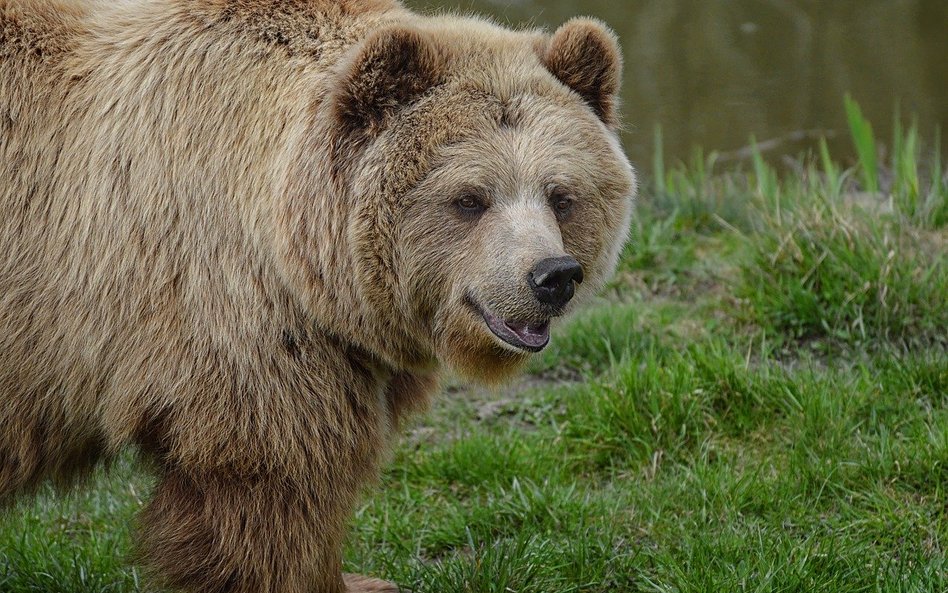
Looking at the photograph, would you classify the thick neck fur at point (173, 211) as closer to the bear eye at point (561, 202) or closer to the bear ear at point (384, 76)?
the bear ear at point (384, 76)

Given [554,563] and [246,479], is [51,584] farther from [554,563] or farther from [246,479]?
[554,563]

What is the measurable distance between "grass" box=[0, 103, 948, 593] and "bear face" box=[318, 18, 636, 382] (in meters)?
1.08

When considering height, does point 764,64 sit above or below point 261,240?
below

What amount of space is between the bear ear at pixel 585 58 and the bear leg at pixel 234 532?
1653mm

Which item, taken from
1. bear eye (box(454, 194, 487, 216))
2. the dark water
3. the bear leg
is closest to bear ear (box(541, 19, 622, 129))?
bear eye (box(454, 194, 487, 216))

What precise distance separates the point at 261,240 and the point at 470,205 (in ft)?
2.26

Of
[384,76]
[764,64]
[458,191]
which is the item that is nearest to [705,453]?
[458,191]

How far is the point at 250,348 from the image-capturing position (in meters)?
3.91

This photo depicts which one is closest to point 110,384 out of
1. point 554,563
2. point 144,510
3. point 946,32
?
point 144,510

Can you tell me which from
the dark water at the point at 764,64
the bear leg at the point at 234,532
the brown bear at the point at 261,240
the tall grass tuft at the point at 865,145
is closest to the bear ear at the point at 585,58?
the brown bear at the point at 261,240

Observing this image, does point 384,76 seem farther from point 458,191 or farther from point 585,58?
point 585,58

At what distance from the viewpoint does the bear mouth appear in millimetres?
3959

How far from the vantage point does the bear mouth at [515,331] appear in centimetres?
396

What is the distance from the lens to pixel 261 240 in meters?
3.94
